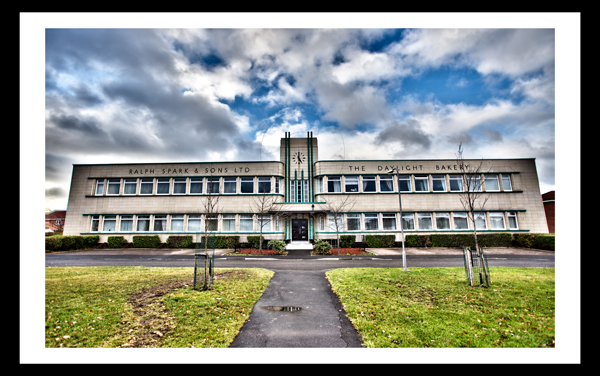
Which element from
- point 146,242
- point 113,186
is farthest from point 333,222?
point 113,186

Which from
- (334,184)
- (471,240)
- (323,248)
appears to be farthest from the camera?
(334,184)

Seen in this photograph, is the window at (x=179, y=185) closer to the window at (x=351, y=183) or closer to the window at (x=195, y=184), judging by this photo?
the window at (x=195, y=184)

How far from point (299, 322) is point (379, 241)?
20.1m

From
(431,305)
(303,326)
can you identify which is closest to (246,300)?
(303,326)

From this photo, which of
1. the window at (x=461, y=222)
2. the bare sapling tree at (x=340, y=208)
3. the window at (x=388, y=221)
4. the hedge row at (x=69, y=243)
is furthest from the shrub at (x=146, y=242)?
the window at (x=461, y=222)

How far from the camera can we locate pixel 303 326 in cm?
499

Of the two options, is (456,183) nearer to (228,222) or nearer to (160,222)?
(228,222)

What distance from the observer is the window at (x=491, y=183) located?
24.9 m

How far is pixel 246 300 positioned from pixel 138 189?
2497 centimetres

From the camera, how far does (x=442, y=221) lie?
24734 mm

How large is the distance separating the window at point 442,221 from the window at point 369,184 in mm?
6904

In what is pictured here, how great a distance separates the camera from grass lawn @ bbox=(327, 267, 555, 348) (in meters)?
4.21

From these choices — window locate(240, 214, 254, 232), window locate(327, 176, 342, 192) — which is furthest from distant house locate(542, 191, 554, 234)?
window locate(240, 214, 254, 232)

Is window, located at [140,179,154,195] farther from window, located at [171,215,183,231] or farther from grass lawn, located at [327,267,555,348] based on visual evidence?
grass lawn, located at [327,267,555,348]
